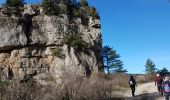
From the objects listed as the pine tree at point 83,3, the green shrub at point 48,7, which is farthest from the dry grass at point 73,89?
the pine tree at point 83,3

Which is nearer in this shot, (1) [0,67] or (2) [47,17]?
(1) [0,67]

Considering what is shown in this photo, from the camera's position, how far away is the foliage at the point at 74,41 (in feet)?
144

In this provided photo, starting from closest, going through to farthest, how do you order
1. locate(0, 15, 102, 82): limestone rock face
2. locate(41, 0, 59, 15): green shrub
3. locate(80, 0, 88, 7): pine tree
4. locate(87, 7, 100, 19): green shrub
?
locate(0, 15, 102, 82): limestone rock face
locate(41, 0, 59, 15): green shrub
locate(87, 7, 100, 19): green shrub
locate(80, 0, 88, 7): pine tree

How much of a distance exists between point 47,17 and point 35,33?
239cm

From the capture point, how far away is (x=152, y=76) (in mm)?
49438

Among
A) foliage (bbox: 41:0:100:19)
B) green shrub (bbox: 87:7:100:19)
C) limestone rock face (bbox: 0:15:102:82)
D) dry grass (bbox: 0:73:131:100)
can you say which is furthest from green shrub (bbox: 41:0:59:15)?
dry grass (bbox: 0:73:131:100)

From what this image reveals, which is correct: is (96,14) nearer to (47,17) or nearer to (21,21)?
(47,17)

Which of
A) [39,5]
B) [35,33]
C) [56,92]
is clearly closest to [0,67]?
[35,33]

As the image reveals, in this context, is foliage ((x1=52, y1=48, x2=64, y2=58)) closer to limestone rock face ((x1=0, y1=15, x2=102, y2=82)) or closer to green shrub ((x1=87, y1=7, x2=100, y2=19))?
limestone rock face ((x1=0, y1=15, x2=102, y2=82))

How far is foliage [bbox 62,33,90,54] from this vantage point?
44.0 meters

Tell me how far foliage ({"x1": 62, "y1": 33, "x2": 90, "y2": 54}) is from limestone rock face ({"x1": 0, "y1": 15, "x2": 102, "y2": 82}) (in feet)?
1.42

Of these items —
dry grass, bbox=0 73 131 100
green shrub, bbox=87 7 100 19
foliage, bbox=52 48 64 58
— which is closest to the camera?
dry grass, bbox=0 73 131 100

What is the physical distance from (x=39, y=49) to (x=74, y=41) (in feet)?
13.6

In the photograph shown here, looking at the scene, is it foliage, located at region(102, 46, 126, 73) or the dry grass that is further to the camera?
foliage, located at region(102, 46, 126, 73)
